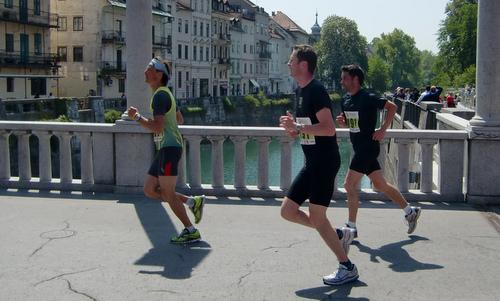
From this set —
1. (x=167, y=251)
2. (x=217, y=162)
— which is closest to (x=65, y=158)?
(x=217, y=162)

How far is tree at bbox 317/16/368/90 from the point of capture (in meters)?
118

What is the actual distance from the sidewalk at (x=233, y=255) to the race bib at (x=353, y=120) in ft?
3.78

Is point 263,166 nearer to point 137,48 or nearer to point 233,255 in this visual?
point 137,48

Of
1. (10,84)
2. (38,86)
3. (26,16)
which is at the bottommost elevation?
(38,86)

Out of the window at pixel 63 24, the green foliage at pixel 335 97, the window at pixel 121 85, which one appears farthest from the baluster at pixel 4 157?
the green foliage at pixel 335 97

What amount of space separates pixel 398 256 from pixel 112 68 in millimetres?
58780

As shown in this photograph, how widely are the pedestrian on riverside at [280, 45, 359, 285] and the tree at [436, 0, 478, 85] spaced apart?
5206cm

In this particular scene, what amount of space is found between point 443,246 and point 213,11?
8752cm

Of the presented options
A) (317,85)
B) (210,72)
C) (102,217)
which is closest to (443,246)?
(317,85)

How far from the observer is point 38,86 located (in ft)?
177

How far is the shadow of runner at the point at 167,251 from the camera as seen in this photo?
20.9 ft

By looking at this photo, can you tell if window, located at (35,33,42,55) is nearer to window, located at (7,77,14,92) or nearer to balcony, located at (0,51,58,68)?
balcony, located at (0,51,58,68)

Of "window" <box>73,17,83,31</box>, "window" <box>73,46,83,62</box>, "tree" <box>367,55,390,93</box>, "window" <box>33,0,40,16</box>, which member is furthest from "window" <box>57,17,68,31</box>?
"tree" <box>367,55,390,93</box>

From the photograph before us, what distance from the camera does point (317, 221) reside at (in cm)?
588
